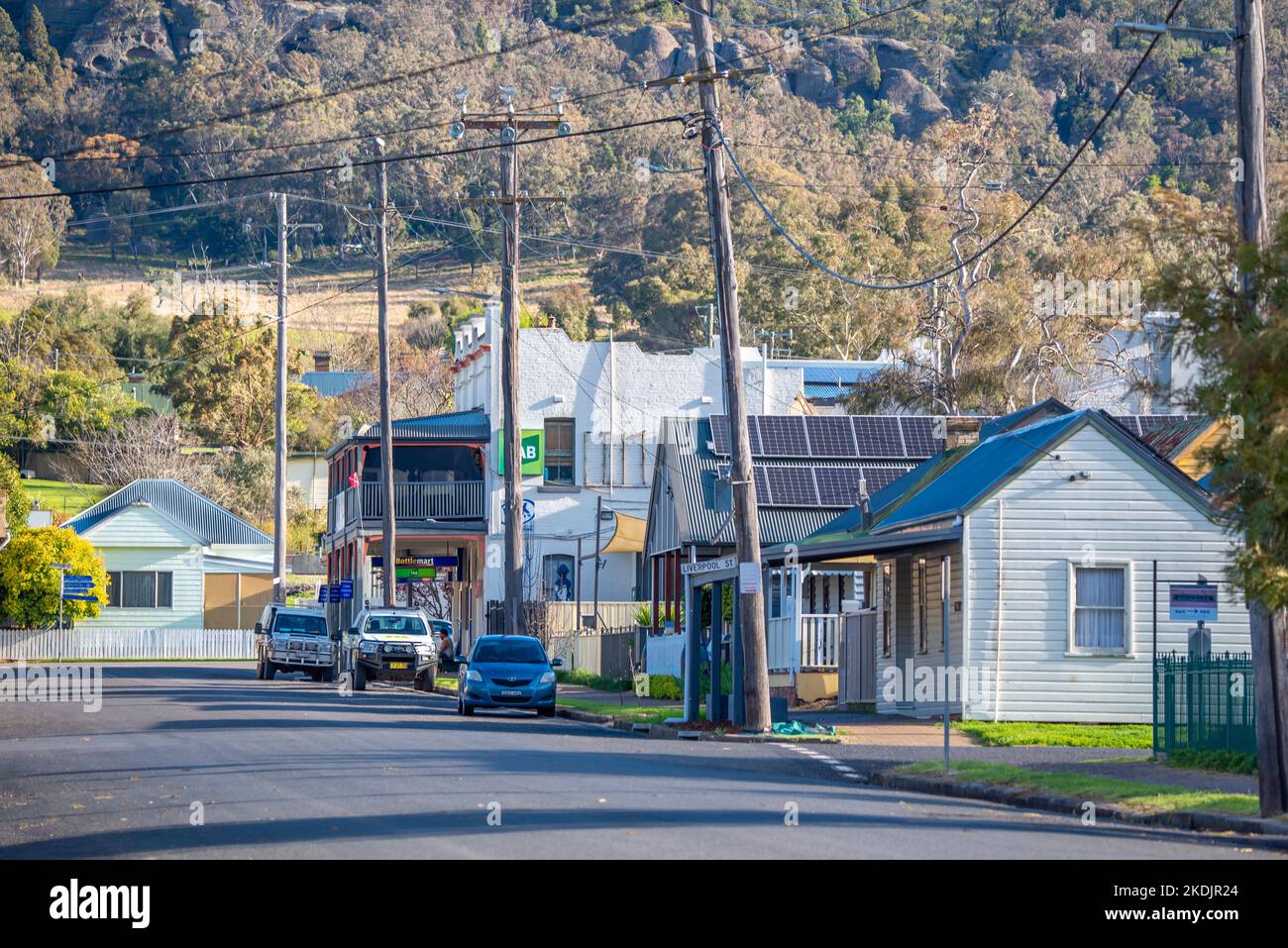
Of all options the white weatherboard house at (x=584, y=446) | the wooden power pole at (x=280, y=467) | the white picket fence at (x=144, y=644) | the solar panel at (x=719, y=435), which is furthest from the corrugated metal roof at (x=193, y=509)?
the solar panel at (x=719, y=435)

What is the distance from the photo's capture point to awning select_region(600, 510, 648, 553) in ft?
165

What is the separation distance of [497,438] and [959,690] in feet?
96.0

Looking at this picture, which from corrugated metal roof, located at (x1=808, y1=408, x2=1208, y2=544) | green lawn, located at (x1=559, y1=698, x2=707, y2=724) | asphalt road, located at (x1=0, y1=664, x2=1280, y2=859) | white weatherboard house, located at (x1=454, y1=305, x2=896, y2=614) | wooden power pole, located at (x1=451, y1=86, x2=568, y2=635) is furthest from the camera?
white weatherboard house, located at (x1=454, y1=305, x2=896, y2=614)

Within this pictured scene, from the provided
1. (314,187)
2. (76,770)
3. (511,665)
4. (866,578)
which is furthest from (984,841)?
(314,187)

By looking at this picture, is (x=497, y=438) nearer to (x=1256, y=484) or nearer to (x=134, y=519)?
(x=134, y=519)

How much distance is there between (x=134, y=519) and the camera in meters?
66.3

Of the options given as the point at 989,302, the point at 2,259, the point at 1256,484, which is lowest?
the point at 1256,484

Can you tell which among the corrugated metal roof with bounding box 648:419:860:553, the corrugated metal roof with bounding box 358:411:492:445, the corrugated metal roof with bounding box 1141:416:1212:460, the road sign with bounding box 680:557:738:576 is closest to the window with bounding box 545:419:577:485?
the corrugated metal roof with bounding box 358:411:492:445

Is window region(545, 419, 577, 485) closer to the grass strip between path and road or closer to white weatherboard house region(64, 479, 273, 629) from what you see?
white weatherboard house region(64, 479, 273, 629)

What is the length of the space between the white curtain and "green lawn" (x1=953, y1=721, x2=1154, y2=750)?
134cm

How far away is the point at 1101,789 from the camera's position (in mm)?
18188

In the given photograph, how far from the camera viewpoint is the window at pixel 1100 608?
29.0m

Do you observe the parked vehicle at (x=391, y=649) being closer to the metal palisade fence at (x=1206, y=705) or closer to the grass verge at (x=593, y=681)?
the grass verge at (x=593, y=681)

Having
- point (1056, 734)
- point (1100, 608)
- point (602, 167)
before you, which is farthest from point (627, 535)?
point (602, 167)
